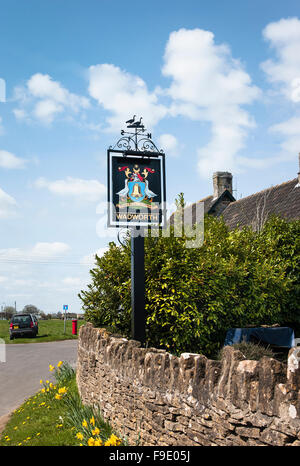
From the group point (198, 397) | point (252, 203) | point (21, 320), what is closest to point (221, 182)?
point (252, 203)

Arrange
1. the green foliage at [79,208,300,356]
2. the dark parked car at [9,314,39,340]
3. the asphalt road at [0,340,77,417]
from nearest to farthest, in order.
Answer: the green foliage at [79,208,300,356], the asphalt road at [0,340,77,417], the dark parked car at [9,314,39,340]

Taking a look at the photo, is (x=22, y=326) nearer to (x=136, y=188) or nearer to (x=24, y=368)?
(x=24, y=368)

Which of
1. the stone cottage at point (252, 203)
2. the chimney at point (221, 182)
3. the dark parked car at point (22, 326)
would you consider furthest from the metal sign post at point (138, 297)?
the dark parked car at point (22, 326)

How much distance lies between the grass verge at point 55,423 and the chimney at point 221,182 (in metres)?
18.1

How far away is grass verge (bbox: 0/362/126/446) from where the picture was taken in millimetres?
7484

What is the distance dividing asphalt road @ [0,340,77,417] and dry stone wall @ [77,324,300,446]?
525 centimetres

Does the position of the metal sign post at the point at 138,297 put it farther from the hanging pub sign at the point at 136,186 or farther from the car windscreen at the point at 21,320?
the car windscreen at the point at 21,320

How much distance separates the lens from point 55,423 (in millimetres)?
9266

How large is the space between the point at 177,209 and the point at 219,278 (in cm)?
262

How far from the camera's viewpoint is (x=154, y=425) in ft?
20.2

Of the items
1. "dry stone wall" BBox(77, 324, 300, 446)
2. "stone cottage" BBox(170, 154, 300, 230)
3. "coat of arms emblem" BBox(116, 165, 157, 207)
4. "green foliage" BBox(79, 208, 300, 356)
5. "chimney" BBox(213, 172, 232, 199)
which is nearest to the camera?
"dry stone wall" BBox(77, 324, 300, 446)

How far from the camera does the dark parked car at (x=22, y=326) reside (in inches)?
1084

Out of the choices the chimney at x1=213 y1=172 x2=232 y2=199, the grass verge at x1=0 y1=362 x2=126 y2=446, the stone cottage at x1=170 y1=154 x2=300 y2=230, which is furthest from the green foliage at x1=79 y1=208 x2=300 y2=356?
the chimney at x1=213 y1=172 x2=232 y2=199

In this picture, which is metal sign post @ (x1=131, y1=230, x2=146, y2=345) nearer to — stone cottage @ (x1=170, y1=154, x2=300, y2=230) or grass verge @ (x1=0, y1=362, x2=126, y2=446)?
grass verge @ (x1=0, y1=362, x2=126, y2=446)
